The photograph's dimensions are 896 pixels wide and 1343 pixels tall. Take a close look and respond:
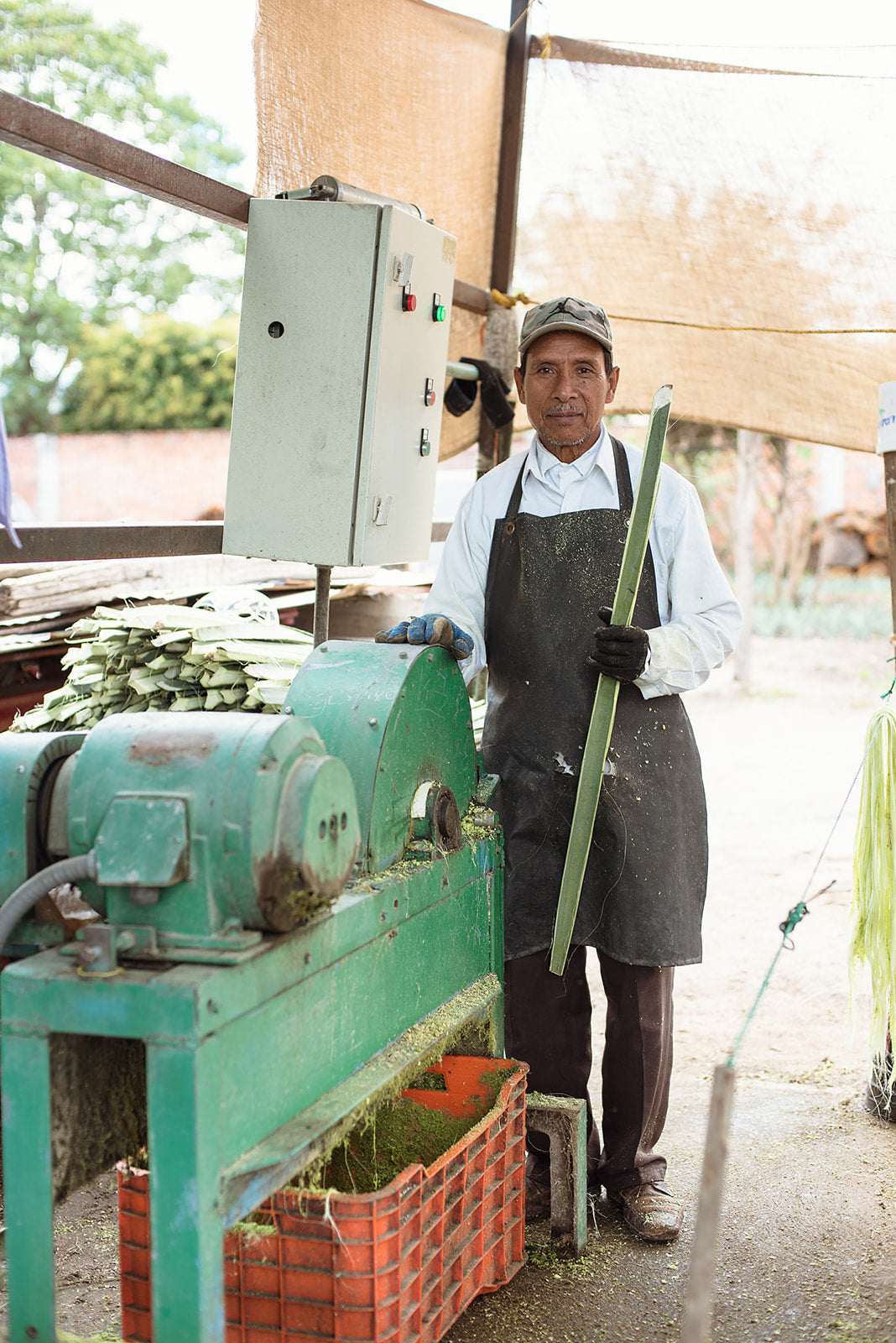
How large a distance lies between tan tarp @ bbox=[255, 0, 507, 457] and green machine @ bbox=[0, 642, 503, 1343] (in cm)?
214

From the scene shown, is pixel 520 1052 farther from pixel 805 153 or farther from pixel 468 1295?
pixel 805 153

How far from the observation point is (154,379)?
61.3 feet

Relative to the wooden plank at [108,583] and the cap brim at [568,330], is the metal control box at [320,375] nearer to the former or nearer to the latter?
the cap brim at [568,330]

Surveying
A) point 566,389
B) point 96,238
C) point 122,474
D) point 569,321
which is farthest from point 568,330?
point 96,238

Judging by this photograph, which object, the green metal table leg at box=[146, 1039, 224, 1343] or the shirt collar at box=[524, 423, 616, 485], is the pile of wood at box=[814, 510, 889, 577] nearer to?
A: the shirt collar at box=[524, 423, 616, 485]

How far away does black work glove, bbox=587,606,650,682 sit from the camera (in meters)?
2.45

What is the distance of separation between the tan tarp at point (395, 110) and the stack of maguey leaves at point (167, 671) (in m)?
1.22

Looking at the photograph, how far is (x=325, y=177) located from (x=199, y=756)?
1.74 metres

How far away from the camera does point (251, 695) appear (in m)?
3.22

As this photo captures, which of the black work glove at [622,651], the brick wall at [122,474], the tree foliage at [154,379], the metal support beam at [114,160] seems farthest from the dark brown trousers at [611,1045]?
the tree foliage at [154,379]

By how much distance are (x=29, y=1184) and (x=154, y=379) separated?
1833 centimetres

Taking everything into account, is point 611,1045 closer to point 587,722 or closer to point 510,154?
point 587,722

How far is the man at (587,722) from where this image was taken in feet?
8.69

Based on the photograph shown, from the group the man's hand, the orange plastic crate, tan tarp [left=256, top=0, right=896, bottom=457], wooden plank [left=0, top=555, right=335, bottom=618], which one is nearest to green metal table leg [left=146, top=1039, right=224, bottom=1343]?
the orange plastic crate
